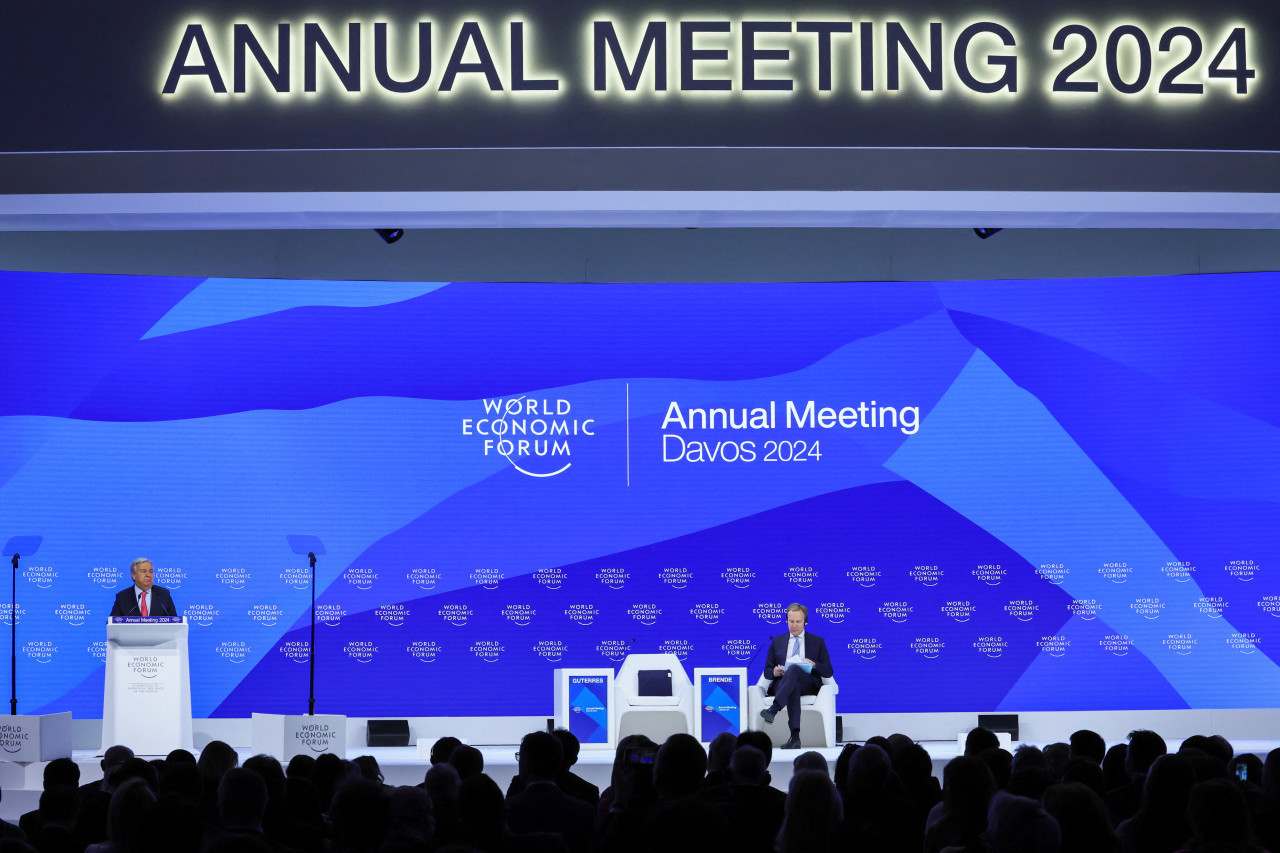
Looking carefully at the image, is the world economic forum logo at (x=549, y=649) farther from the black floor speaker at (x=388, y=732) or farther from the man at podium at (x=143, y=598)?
the man at podium at (x=143, y=598)

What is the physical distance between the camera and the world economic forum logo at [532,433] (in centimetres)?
971

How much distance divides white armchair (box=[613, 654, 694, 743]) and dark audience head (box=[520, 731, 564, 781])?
4.38 meters

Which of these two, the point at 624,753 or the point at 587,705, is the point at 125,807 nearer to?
the point at 624,753

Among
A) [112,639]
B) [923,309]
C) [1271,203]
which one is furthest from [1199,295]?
[112,639]

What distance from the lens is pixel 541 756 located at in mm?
3895

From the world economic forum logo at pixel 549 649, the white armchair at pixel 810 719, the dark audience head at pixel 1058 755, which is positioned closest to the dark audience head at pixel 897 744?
the dark audience head at pixel 1058 755

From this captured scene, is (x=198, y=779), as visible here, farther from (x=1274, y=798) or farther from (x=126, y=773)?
(x=1274, y=798)

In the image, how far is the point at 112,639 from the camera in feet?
26.2

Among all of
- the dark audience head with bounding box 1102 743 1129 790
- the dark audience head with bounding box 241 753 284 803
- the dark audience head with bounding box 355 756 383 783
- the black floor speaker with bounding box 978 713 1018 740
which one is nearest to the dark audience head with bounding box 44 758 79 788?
the dark audience head with bounding box 241 753 284 803

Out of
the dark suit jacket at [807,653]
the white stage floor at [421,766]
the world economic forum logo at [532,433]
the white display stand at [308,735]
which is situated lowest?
the white stage floor at [421,766]

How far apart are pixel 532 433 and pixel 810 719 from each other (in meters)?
2.78

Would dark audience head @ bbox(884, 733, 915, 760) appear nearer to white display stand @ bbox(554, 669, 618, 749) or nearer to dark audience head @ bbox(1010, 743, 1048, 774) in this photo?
dark audience head @ bbox(1010, 743, 1048, 774)

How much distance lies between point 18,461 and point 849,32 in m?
7.10

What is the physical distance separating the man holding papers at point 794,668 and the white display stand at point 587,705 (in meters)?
1.03
